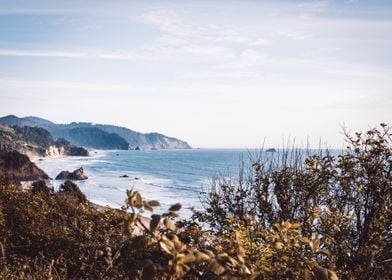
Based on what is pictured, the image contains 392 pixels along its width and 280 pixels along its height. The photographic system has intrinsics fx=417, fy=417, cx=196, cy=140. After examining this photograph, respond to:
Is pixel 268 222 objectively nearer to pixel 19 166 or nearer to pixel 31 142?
pixel 19 166

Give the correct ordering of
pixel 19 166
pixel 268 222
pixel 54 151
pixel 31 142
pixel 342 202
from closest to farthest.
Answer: pixel 342 202 < pixel 268 222 < pixel 19 166 < pixel 31 142 < pixel 54 151

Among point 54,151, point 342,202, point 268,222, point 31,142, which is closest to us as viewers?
point 342,202

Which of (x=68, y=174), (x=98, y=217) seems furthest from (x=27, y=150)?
(x=98, y=217)

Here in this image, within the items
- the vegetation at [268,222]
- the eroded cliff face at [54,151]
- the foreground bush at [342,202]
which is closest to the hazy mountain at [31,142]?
the eroded cliff face at [54,151]

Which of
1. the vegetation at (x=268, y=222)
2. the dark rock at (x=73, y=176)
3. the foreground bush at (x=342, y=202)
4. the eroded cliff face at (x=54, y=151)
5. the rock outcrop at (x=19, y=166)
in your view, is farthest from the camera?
the eroded cliff face at (x=54, y=151)

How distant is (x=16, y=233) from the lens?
12.5 metres

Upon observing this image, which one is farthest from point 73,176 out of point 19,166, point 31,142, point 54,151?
point 31,142

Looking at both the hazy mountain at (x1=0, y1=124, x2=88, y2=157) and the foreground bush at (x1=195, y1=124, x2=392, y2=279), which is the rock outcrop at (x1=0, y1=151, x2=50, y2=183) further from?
the foreground bush at (x1=195, y1=124, x2=392, y2=279)

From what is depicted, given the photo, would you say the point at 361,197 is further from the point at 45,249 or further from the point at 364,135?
the point at 45,249

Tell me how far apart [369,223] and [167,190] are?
70711 millimetres

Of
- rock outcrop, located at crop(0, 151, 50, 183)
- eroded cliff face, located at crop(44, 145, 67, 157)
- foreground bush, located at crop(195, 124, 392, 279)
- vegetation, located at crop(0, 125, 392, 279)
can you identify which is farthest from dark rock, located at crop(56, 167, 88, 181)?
eroded cliff face, located at crop(44, 145, 67, 157)

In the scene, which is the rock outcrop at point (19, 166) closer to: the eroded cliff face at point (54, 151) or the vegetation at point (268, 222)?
the vegetation at point (268, 222)

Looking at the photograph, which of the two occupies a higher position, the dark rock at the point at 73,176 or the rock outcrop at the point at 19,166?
the rock outcrop at the point at 19,166

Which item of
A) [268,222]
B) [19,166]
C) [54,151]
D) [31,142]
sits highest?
[31,142]
